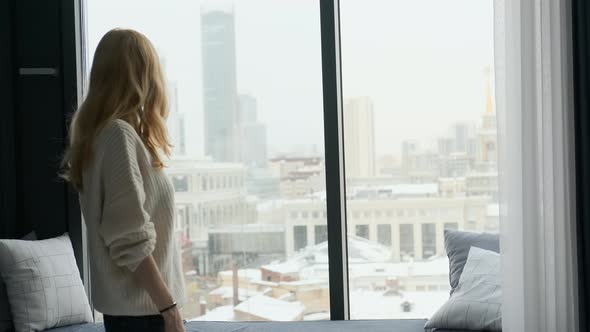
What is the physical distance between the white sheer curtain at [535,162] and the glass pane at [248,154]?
86cm

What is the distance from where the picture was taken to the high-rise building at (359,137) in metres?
3.04

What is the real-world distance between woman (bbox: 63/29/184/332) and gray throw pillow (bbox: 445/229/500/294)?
1.38 m

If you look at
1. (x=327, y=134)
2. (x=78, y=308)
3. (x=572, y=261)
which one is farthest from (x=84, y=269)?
(x=572, y=261)

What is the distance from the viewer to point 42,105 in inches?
124

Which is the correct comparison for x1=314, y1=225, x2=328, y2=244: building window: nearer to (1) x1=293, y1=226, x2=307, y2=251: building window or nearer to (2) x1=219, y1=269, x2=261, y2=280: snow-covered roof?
(1) x1=293, y1=226, x2=307, y2=251: building window

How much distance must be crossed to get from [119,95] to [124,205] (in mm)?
271

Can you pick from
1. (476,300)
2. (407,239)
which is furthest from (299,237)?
(476,300)

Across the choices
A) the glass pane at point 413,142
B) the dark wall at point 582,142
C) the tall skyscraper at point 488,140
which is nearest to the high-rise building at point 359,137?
the glass pane at point 413,142

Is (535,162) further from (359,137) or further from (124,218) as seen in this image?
(124,218)

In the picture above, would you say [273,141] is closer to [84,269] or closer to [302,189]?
[302,189]

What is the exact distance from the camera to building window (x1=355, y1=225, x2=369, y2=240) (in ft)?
10.00

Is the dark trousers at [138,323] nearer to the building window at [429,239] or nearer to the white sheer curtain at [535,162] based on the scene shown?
the white sheer curtain at [535,162]

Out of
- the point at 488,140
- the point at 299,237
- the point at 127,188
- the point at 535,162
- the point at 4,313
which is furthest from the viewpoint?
the point at 299,237

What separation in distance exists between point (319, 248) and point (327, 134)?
50cm
